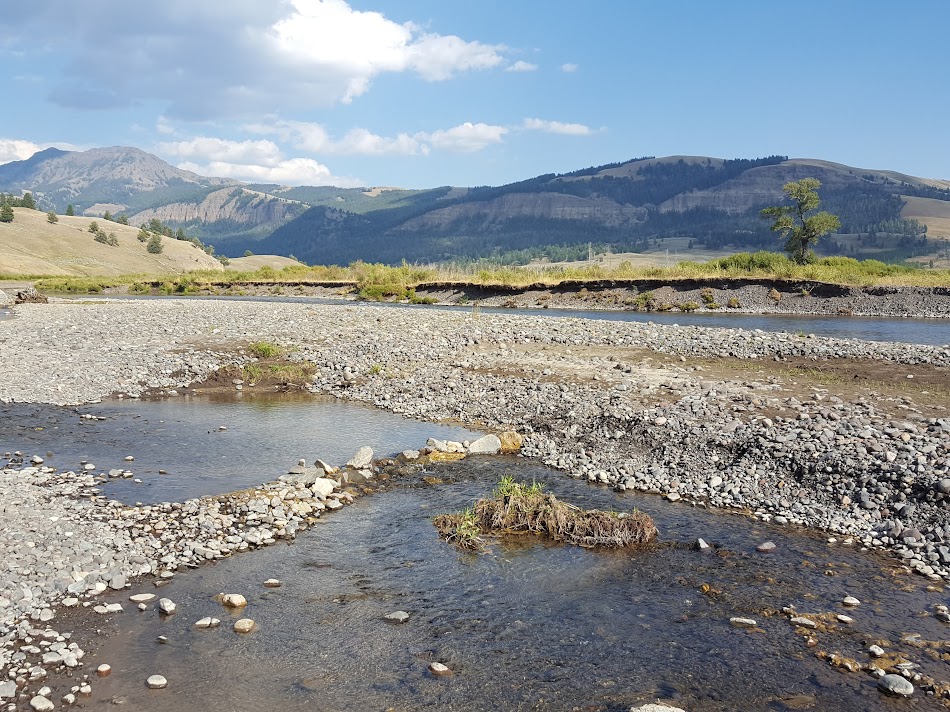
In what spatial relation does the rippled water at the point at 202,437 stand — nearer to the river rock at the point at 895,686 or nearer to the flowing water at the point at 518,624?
the flowing water at the point at 518,624

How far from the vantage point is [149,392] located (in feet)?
71.5

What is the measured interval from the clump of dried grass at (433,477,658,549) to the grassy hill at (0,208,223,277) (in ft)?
372

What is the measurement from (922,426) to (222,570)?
14.6 metres

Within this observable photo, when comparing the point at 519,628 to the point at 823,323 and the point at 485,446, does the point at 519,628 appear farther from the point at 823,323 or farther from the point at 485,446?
the point at 823,323

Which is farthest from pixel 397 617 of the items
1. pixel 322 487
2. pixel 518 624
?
pixel 322 487

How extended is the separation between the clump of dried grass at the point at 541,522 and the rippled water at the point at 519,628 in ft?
1.07

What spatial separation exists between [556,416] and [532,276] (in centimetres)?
5245

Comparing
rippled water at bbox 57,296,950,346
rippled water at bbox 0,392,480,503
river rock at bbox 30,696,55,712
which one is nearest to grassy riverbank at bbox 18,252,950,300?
rippled water at bbox 57,296,950,346

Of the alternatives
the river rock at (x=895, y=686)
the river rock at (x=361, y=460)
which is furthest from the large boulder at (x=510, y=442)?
the river rock at (x=895, y=686)

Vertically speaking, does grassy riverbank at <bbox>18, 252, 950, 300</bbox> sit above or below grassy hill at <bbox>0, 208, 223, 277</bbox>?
below

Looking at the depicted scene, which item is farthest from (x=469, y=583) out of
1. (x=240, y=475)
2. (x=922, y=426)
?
(x=922, y=426)

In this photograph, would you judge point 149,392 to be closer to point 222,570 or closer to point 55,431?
point 55,431

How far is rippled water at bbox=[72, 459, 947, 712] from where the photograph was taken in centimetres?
708

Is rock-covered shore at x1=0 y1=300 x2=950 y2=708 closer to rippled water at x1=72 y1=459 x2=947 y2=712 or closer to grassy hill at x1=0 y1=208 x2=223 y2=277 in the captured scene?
rippled water at x1=72 y1=459 x2=947 y2=712
